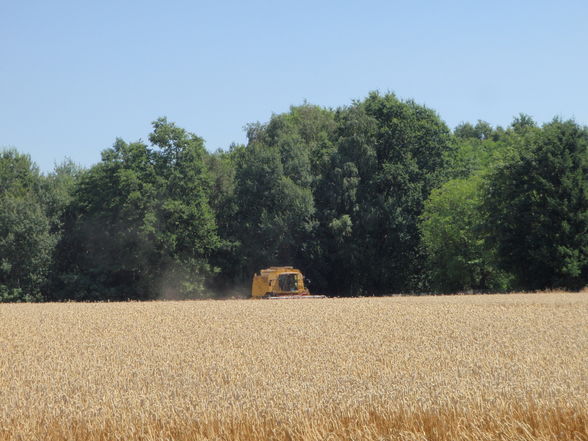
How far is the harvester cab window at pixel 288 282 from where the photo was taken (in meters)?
44.2

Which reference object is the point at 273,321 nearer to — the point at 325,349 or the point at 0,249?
the point at 325,349

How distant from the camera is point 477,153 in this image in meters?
82.4

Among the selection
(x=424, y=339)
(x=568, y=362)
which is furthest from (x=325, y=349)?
(x=568, y=362)

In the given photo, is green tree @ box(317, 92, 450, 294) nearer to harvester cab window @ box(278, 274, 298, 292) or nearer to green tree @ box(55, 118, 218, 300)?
green tree @ box(55, 118, 218, 300)

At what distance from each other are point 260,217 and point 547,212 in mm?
22804

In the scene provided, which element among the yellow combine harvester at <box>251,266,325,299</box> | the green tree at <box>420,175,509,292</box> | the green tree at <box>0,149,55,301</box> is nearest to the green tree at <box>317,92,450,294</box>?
the green tree at <box>420,175,509,292</box>

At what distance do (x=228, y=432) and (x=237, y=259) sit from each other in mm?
52611

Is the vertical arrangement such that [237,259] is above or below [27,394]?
above

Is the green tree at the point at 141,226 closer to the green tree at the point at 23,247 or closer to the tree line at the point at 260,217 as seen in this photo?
the tree line at the point at 260,217

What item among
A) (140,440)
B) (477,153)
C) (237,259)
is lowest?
(140,440)

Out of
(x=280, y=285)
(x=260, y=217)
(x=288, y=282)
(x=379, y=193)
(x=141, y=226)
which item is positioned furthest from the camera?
(x=379, y=193)

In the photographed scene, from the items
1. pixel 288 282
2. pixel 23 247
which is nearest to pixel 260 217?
pixel 288 282

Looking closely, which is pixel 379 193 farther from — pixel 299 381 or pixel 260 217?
pixel 299 381

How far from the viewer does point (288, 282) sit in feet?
146
